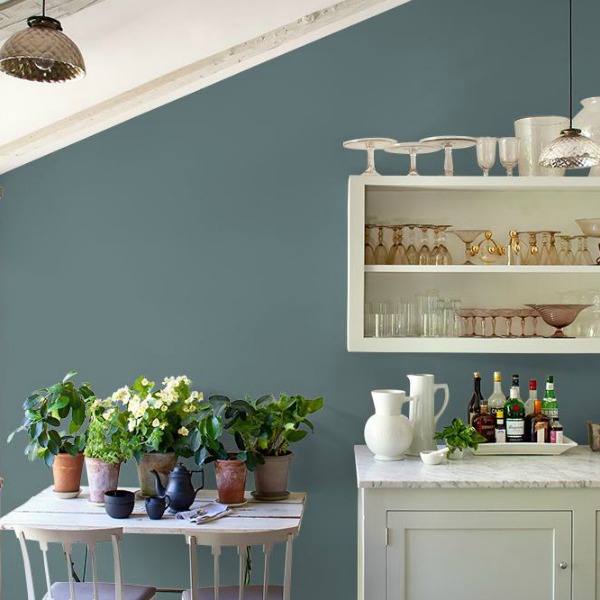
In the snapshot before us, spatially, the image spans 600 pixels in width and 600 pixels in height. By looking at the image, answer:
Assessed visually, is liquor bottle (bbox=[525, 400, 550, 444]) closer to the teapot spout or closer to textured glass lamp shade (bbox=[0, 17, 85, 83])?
the teapot spout

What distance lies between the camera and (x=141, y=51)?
325 centimetres

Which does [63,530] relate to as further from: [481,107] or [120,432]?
[481,107]

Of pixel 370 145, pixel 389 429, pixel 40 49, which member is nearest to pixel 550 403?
pixel 389 429

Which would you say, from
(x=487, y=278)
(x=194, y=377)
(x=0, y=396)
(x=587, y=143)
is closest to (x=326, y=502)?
(x=194, y=377)

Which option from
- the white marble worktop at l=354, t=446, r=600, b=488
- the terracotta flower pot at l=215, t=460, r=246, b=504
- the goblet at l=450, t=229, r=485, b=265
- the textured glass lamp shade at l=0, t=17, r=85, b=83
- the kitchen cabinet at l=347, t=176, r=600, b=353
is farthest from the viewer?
the kitchen cabinet at l=347, t=176, r=600, b=353

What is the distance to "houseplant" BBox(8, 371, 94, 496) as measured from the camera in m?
3.56

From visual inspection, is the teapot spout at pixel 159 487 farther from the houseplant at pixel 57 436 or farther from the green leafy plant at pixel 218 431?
the houseplant at pixel 57 436

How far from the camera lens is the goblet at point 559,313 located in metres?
3.66

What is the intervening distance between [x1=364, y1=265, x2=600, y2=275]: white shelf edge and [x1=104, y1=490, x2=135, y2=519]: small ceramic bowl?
135 cm

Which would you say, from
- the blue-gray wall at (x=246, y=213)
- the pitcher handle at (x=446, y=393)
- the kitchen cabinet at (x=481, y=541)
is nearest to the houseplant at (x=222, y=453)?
the blue-gray wall at (x=246, y=213)

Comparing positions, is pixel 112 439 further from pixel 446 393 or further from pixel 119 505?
pixel 446 393

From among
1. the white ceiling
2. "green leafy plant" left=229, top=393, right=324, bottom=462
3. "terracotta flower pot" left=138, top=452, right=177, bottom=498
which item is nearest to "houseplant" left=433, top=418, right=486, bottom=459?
"green leafy plant" left=229, top=393, right=324, bottom=462

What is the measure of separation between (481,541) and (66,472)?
168cm

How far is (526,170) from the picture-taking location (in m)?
3.75
